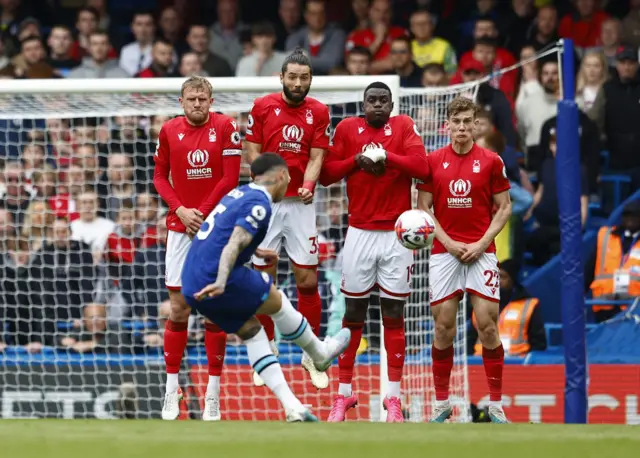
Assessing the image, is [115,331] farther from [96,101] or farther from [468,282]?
[468,282]

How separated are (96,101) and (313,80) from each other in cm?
214

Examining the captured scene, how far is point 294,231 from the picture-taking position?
923cm

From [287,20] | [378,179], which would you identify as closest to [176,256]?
[378,179]

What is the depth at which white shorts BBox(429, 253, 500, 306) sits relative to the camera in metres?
9.02

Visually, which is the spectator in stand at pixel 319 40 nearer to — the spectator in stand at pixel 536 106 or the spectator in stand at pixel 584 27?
the spectator in stand at pixel 536 106

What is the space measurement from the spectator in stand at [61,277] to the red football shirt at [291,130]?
314 centimetres

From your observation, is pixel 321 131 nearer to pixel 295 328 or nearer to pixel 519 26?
pixel 295 328

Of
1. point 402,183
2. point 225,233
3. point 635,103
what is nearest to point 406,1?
point 635,103

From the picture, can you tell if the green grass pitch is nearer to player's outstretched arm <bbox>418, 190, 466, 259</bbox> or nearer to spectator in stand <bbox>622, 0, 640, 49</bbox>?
player's outstretched arm <bbox>418, 190, 466, 259</bbox>

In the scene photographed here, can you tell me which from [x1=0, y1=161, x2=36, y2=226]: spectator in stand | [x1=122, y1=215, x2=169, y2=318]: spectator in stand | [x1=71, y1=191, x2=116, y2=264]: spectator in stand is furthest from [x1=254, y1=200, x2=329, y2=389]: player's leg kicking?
[x1=0, y1=161, x2=36, y2=226]: spectator in stand

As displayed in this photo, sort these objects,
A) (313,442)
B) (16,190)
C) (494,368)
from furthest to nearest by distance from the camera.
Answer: (16,190) → (494,368) → (313,442)

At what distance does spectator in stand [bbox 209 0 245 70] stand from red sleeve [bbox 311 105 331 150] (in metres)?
5.60

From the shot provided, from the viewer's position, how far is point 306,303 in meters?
9.34

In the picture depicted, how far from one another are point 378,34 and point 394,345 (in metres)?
5.92
